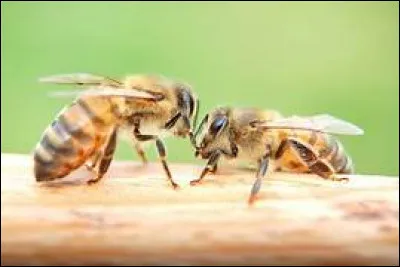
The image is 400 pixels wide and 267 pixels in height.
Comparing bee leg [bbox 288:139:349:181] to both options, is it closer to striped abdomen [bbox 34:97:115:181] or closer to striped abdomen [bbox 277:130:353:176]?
striped abdomen [bbox 277:130:353:176]

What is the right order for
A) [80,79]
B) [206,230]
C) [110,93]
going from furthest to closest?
[80,79], [110,93], [206,230]

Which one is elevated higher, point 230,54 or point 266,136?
point 230,54

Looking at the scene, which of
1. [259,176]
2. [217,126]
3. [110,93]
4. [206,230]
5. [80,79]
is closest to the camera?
[206,230]

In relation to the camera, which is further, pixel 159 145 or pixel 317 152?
pixel 317 152

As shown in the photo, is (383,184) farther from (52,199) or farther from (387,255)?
(52,199)

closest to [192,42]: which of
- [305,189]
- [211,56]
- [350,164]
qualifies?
[211,56]

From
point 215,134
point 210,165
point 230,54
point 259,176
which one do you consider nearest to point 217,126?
point 215,134

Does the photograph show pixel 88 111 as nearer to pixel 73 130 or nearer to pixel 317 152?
pixel 73 130
